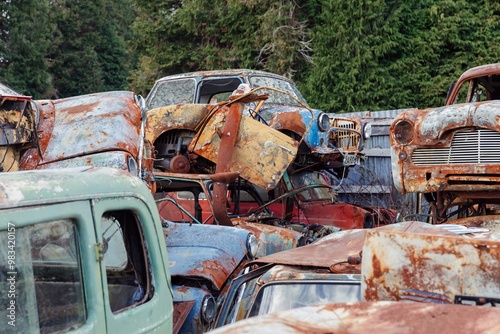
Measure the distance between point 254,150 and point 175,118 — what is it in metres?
1.18

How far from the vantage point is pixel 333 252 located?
3.79 m

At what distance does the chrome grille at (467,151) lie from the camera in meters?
5.57

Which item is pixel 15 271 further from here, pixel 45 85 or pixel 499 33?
pixel 45 85

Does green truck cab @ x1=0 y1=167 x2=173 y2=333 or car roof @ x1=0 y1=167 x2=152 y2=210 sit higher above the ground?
car roof @ x1=0 y1=167 x2=152 y2=210

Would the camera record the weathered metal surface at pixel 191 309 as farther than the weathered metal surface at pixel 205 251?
No

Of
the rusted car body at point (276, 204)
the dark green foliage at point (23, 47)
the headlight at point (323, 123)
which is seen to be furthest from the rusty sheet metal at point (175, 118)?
the dark green foliage at point (23, 47)

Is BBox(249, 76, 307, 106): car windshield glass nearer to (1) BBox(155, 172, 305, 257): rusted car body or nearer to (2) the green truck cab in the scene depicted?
(1) BBox(155, 172, 305, 257): rusted car body

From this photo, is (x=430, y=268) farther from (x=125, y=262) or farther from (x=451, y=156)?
(x=451, y=156)

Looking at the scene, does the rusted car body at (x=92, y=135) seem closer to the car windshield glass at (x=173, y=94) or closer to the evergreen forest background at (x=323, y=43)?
the car windshield glass at (x=173, y=94)

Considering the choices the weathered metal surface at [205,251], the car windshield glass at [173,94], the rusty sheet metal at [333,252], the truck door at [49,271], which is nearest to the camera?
the truck door at [49,271]

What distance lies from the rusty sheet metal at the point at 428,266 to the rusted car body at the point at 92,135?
89.3 inches

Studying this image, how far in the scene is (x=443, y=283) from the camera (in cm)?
244

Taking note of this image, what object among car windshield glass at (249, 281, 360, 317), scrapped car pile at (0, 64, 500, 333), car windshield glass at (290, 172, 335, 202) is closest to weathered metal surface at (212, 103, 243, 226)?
scrapped car pile at (0, 64, 500, 333)

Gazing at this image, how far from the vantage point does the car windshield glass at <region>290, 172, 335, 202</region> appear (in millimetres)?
8352
